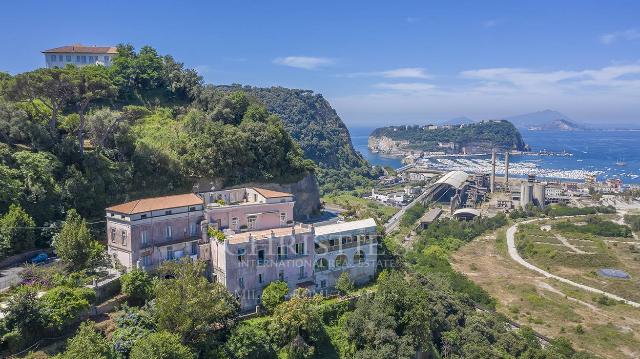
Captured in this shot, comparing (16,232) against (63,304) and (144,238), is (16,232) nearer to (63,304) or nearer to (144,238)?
(144,238)

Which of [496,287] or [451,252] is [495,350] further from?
[451,252]

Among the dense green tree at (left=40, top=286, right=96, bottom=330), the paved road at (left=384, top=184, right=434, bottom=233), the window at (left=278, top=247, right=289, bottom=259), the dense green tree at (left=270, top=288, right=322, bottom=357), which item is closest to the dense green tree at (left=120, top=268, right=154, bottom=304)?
the dense green tree at (left=40, top=286, right=96, bottom=330)

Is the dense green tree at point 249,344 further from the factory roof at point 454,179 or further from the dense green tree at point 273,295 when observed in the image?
the factory roof at point 454,179

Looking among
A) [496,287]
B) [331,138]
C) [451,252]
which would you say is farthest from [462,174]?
[496,287]

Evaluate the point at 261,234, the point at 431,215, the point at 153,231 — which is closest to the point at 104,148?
the point at 153,231

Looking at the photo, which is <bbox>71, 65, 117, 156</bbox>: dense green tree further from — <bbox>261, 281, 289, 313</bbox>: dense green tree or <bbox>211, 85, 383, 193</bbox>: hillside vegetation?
<bbox>211, 85, 383, 193</bbox>: hillside vegetation

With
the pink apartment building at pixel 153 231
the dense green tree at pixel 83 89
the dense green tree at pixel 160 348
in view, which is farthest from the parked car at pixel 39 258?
the dense green tree at pixel 160 348
